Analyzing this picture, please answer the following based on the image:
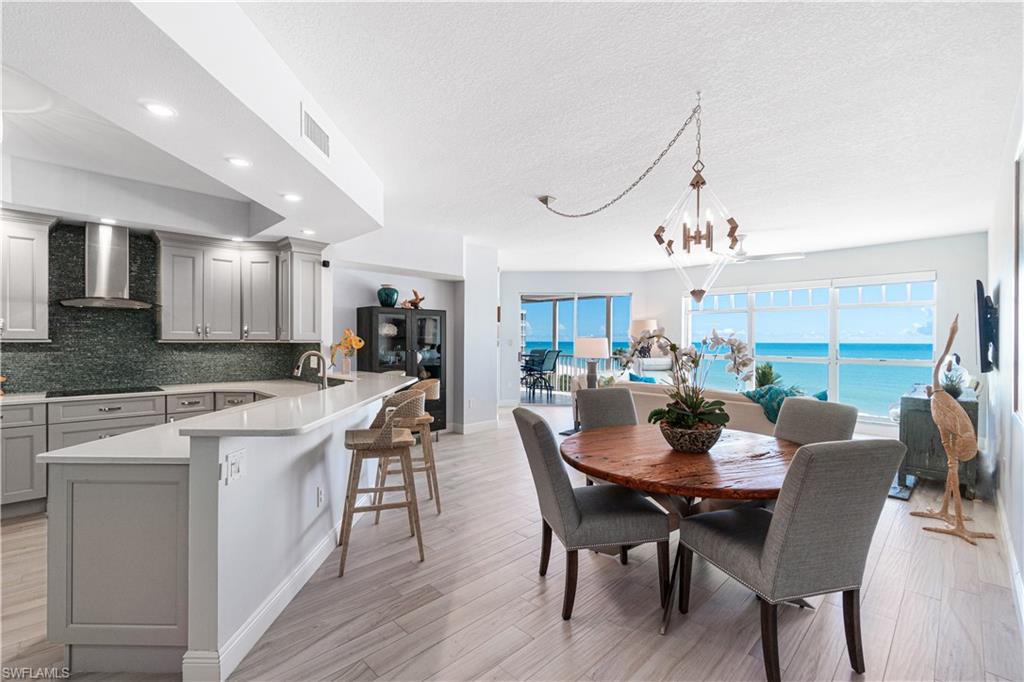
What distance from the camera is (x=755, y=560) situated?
167 cm

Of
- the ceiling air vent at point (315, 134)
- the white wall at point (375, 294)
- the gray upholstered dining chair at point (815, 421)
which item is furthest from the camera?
the white wall at point (375, 294)

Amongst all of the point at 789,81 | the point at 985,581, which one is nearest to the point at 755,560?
the point at 985,581

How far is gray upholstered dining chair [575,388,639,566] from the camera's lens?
3.10 meters

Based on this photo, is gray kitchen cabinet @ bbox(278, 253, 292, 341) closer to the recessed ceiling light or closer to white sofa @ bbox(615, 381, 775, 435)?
Result: the recessed ceiling light

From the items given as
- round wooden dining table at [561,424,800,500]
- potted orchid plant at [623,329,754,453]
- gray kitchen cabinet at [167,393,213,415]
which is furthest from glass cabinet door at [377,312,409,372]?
potted orchid plant at [623,329,754,453]

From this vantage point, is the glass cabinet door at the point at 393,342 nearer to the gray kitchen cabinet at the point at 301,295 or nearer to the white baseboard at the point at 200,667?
the gray kitchen cabinet at the point at 301,295

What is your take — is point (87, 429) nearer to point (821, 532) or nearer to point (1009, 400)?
point (821, 532)

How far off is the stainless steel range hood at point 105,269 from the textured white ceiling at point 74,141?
501 mm

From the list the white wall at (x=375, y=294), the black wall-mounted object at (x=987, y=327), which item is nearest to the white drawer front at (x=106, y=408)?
the white wall at (x=375, y=294)

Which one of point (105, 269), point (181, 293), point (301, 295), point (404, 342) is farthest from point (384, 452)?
point (105, 269)

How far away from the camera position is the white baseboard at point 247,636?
1.67 meters

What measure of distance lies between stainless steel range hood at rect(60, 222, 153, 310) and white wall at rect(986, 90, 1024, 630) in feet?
19.1

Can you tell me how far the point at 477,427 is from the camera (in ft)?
19.8

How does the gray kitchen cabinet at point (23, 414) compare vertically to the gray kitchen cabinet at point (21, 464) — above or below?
above
